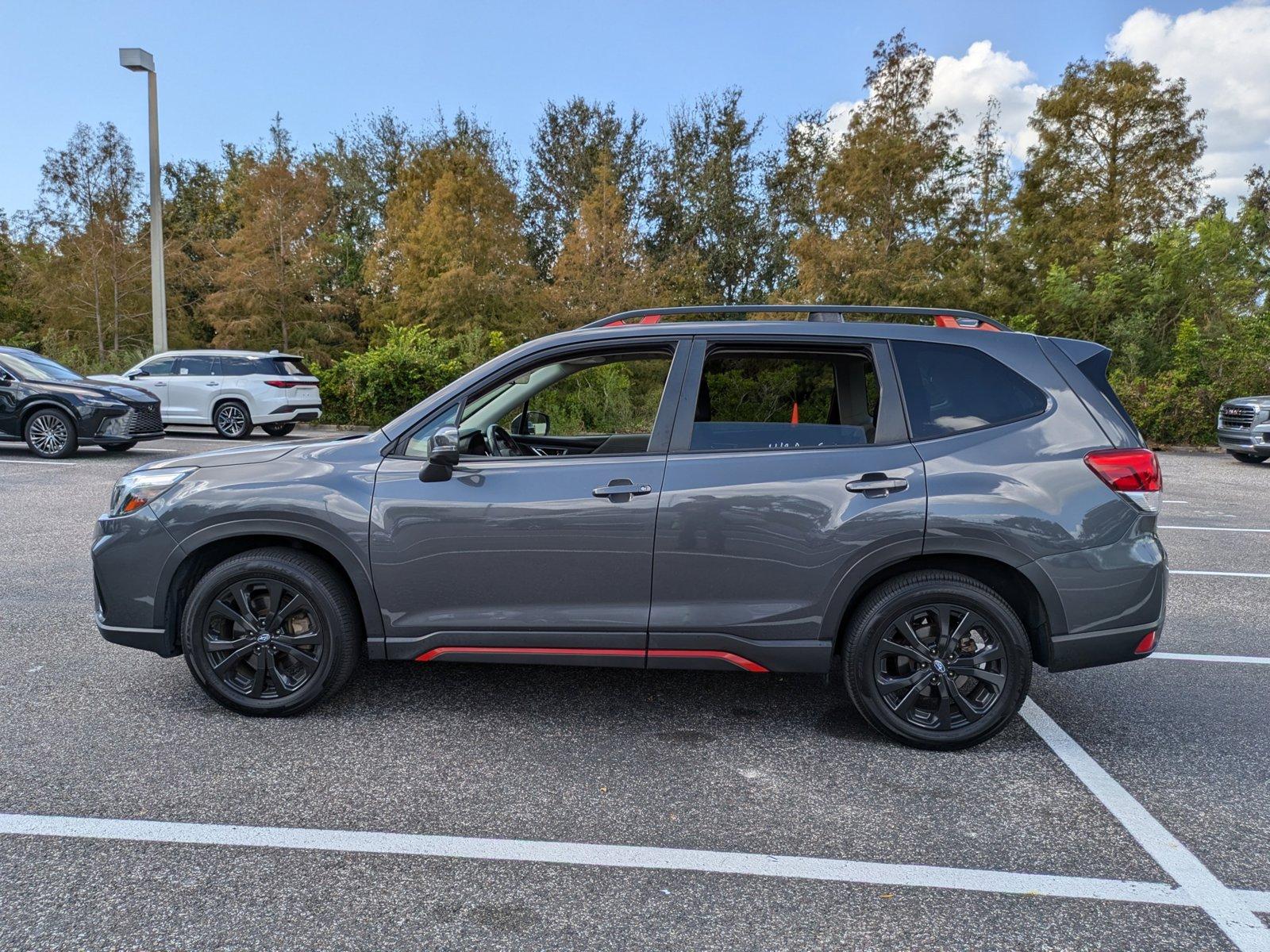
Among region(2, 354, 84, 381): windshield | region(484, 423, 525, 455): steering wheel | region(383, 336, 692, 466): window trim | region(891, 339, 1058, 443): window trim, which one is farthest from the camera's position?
region(2, 354, 84, 381): windshield

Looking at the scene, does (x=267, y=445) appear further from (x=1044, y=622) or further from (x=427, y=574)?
(x=1044, y=622)

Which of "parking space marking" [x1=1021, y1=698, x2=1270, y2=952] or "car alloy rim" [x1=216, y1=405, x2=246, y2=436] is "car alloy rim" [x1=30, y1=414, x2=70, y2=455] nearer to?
"car alloy rim" [x1=216, y1=405, x2=246, y2=436]

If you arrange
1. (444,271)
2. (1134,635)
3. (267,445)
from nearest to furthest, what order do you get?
(1134,635), (267,445), (444,271)

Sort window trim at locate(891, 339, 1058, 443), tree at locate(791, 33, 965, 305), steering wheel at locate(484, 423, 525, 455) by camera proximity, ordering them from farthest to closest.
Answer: tree at locate(791, 33, 965, 305) → steering wheel at locate(484, 423, 525, 455) → window trim at locate(891, 339, 1058, 443)

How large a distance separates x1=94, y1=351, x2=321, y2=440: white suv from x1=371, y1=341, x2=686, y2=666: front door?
14.5 meters

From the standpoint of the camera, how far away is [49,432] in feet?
42.6

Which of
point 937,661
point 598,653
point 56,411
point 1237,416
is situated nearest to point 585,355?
point 598,653

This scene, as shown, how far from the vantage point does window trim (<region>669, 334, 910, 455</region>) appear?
3832 mm

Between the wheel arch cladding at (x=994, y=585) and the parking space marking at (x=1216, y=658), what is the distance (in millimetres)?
1696

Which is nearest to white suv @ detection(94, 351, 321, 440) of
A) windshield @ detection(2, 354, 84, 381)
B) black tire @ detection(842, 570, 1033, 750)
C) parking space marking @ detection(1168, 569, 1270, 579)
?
windshield @ detection(2, 354, 84, 381)

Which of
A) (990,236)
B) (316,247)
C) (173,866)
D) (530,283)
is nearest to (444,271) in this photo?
(530,283)

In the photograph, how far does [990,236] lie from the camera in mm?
32719

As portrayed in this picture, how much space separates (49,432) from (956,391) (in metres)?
13.2

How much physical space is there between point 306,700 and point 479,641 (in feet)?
2.69
